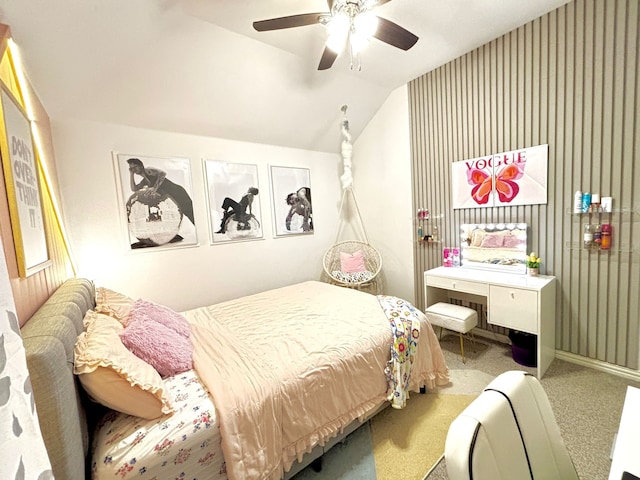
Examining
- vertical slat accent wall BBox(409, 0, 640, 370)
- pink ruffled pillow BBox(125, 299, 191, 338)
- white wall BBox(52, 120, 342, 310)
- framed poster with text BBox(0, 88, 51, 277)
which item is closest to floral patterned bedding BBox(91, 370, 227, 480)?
pink ruffled pillow BBox(125, 299, 191, 338)

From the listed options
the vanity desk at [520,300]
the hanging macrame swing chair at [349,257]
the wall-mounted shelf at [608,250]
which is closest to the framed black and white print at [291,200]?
the hanging macrame swing chair at [349,257]

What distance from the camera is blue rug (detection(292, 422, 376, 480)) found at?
1437 millimetres

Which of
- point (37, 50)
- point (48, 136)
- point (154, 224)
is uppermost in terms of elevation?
point (37, 50)

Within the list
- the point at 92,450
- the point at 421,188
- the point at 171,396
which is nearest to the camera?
the point at 92,450

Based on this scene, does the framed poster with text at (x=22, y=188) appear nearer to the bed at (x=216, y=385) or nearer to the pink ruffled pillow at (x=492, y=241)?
the bed at (x=216, y=385)

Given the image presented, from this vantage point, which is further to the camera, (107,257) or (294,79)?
(294,79)

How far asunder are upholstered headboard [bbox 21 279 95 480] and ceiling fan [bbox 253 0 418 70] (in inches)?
73.9

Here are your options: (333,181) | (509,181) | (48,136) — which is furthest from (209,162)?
(509,181)

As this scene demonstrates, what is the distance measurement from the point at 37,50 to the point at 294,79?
6.29 ft

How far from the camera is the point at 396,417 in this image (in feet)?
5.96

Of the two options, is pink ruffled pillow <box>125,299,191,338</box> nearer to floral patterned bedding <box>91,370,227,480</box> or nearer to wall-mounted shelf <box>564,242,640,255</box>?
floral patterned bedding <box>91,370,227,480</box>

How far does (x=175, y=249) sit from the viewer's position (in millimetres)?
2713

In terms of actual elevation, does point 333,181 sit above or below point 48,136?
below

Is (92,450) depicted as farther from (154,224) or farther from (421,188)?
(421,188)
